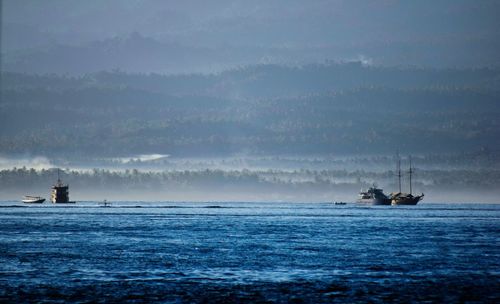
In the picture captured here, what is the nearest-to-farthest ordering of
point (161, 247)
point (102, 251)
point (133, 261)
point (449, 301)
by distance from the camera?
point (449, 301) → point (133, 261) → point (102, 251) → point (161, 247)

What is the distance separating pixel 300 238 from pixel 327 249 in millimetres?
28857

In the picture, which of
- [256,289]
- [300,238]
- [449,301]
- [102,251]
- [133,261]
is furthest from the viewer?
[300,238]

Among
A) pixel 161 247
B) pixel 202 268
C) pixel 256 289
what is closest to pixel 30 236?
pixel 161 247

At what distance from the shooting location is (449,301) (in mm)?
66688

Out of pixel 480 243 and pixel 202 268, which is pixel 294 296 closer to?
pixel 202 268

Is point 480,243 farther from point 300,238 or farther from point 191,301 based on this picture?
point 191,301

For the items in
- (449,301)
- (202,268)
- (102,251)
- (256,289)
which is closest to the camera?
(449,301)

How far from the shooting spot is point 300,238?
148375 mm

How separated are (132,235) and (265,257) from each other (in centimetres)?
6024

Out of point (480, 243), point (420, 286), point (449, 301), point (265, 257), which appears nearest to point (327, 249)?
point (265, 257)

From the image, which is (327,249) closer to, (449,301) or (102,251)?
(102,251)

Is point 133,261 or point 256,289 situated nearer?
point 256,289

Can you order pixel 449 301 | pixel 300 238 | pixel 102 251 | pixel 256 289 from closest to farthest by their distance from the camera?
pixel 449 301, pixel 256 289, pixel 102 251, pixel 300 238

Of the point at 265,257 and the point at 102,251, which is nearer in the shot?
the point at 265,257
